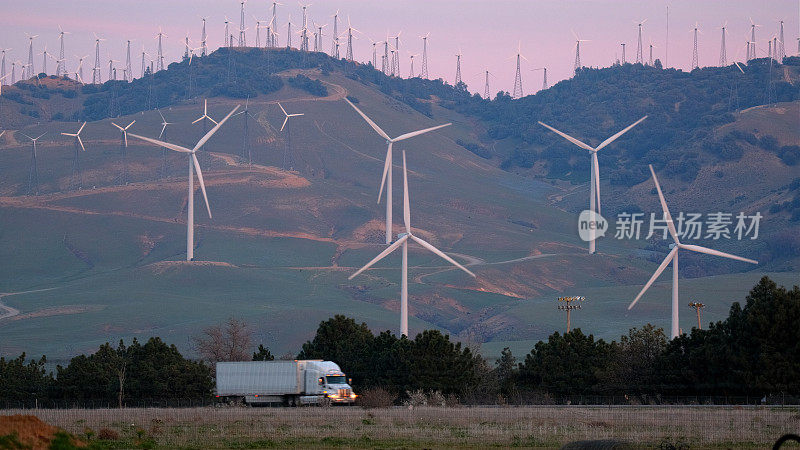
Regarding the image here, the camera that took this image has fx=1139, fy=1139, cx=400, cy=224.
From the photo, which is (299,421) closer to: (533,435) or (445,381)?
(533,435)

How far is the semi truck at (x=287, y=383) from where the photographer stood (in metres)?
73.8

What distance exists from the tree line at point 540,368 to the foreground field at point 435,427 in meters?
14.6

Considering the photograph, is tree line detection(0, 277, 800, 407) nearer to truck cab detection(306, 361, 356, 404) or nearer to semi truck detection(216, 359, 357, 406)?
truck cab detection(306, 361, 356, 404)

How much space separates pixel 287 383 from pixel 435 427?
2441 centimetres

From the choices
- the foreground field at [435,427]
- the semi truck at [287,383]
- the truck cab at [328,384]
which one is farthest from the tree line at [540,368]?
the foreground field at [435,427]

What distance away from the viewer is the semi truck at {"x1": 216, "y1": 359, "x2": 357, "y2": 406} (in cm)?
7381

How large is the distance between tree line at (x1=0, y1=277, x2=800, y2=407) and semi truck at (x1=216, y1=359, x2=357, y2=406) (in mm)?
4674

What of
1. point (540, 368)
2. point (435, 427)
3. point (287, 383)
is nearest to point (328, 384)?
point (287, 383)

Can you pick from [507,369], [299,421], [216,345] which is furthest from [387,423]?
[216,345]

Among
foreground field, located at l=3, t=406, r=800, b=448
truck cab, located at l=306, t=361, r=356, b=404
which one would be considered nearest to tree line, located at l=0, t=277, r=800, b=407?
truck cab, located at l=306, t=361, r=356, b=404

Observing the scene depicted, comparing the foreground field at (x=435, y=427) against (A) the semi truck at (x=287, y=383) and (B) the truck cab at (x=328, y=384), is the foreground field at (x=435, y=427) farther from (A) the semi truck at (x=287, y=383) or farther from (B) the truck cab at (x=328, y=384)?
(A) the semi truck at (x=287, y=383)

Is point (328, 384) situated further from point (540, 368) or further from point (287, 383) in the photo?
point (540, 368)

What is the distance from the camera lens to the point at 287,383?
74.2 meters

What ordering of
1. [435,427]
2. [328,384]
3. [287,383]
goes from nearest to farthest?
[435,427] → [328,384] → [287,383]
